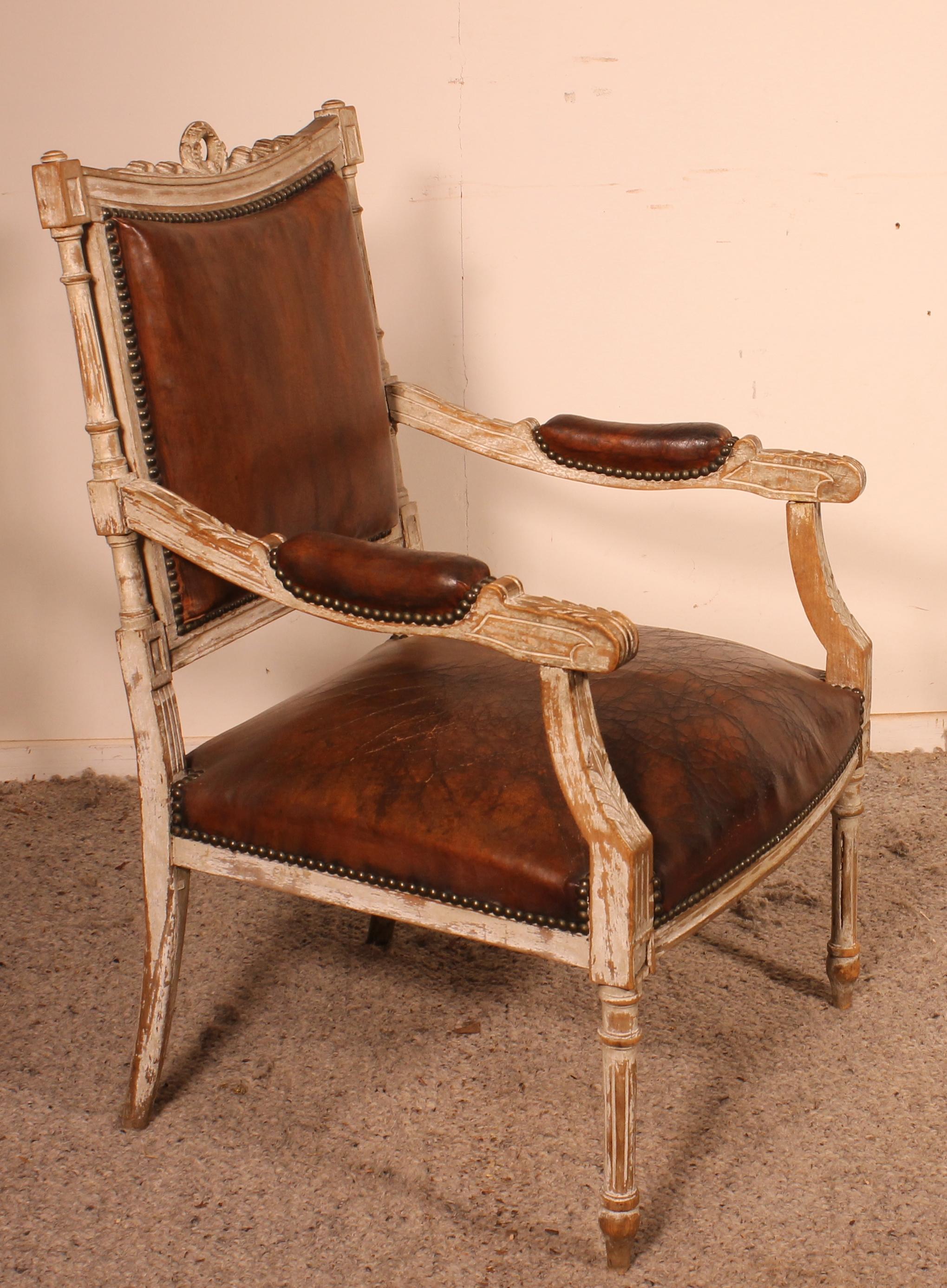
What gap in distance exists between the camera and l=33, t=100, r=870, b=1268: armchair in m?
1.13

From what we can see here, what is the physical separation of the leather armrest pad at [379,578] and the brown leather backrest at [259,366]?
0.20 m

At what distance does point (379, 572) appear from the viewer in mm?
1101

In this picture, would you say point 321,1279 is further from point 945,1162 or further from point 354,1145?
point 945,1162

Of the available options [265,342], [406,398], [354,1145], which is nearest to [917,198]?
[406,398]

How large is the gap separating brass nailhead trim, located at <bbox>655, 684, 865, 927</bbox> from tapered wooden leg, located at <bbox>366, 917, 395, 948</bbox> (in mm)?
687

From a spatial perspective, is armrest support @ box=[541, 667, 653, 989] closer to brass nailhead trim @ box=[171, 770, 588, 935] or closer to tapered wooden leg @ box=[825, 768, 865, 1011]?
brass nailhead trim @ box=[171, 770, 588, 935]

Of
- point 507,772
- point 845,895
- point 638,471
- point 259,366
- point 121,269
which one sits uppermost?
point 121,269

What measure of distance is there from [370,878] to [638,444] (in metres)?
0.58

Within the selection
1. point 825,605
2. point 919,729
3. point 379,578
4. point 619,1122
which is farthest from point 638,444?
point 919,729

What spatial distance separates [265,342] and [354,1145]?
0.88 m

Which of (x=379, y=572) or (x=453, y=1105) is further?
(x=453, y=1105)

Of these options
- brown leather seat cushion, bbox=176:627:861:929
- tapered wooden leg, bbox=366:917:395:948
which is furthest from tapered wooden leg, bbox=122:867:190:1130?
tapered wooden leg, bbox=366:917:395:948

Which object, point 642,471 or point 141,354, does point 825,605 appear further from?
point 141,354

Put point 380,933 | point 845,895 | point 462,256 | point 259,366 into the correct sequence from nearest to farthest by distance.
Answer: point 259,366
point 845,895
point 380,933
point 462,256
